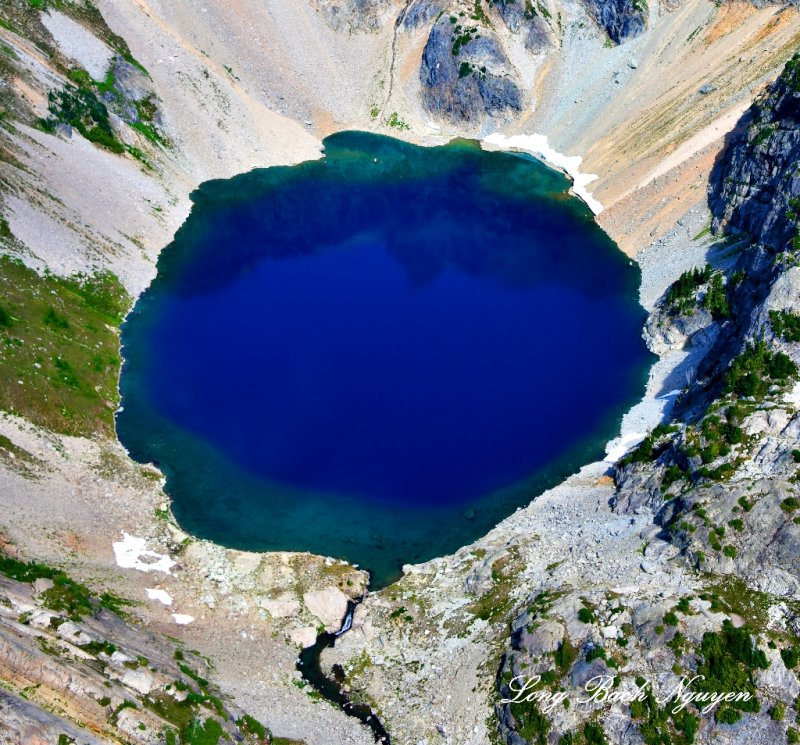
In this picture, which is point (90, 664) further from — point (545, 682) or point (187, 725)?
point (545, 682)

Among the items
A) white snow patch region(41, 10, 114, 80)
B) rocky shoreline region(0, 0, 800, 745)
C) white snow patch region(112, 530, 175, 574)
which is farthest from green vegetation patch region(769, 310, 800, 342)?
white snow patch region(41, 10, 114, 80)

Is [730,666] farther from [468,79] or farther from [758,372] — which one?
[468,79]

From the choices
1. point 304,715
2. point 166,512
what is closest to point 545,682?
point 304,715

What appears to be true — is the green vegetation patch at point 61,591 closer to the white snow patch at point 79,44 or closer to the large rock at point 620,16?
the white snow patch at point 79,44

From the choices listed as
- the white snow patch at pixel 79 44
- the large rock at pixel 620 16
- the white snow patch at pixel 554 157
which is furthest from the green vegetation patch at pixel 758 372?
the white snow patch at pixel 79 44

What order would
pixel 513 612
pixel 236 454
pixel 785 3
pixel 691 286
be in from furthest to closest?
pixel 785 3, pixel 691 286, pixel 236 454, pixel 513 612

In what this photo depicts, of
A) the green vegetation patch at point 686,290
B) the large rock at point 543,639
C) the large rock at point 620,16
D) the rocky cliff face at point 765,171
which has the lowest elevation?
the large rock at point 543,639
